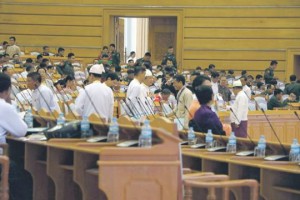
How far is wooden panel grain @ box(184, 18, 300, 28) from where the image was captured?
25.5 m

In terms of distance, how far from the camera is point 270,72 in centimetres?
2344

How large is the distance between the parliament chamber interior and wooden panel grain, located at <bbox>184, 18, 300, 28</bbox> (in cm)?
3

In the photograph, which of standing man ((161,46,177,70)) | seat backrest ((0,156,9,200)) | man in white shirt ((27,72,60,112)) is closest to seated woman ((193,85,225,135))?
man in white shirt ((27,72,60,112))

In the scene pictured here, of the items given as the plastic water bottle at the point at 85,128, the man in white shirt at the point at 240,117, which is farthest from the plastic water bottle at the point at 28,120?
the man in white shirt at the point at 240,117

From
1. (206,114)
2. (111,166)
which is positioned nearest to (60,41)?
(206,114)

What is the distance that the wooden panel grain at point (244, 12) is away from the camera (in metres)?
25.4

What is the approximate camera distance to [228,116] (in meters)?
15.3

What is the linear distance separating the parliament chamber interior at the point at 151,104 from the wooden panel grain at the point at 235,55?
0.03m

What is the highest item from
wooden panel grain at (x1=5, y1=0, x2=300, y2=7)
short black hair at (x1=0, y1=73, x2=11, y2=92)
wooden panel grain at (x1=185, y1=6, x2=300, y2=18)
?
wooden panel grain at (x1=5, y1=0, x2=300, y2=7)

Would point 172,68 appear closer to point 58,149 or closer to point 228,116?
point 228,116

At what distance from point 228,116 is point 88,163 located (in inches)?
315

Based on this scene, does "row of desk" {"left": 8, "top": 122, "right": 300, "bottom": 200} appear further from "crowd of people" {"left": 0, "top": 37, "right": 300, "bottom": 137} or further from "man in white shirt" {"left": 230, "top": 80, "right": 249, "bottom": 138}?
"man in white shirt" {"left": 230, "top": 80, "right": 249, "bottom": 138}

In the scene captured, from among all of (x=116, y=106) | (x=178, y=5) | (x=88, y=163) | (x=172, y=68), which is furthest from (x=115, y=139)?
(x=178, y=5)

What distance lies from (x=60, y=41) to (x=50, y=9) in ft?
3.11
